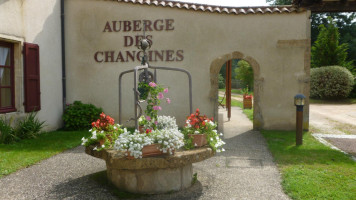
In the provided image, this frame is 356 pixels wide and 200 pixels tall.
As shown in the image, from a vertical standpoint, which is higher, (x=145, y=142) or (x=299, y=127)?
(x=145, y=142)

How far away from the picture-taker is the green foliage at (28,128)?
6977 millimetres

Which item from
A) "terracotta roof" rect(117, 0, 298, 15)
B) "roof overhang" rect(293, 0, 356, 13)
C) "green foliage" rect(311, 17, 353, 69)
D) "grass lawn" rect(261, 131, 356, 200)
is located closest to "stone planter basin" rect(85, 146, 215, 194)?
"grass lawn" rect(261, 131, 356, 200)

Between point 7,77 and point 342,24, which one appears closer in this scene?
point 7,77

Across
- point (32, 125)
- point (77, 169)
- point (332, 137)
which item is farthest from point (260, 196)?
point (32, 125)

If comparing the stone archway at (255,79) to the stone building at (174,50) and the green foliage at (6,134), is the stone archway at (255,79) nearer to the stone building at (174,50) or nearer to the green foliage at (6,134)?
the stone building at (174,50)

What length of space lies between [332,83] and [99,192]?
734 inches

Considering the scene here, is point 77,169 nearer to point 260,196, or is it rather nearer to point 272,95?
point 260,196

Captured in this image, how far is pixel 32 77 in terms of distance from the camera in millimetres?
7426

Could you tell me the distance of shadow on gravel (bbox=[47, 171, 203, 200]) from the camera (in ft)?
12.3

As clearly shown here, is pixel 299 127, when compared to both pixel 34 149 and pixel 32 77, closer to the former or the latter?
pixel 34 149

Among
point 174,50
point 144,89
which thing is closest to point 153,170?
point 144,89

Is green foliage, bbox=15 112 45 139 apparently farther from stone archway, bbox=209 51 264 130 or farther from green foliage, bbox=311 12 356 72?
green foliage, bbox=311 12 356 72

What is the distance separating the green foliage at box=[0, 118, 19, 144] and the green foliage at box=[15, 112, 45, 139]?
0.90 feet

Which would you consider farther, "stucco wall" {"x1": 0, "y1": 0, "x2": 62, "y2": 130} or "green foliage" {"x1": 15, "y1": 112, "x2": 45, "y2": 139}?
"green foliage" {"x1": 15, "y1": 112, "x2": 45, "y2": 139}
